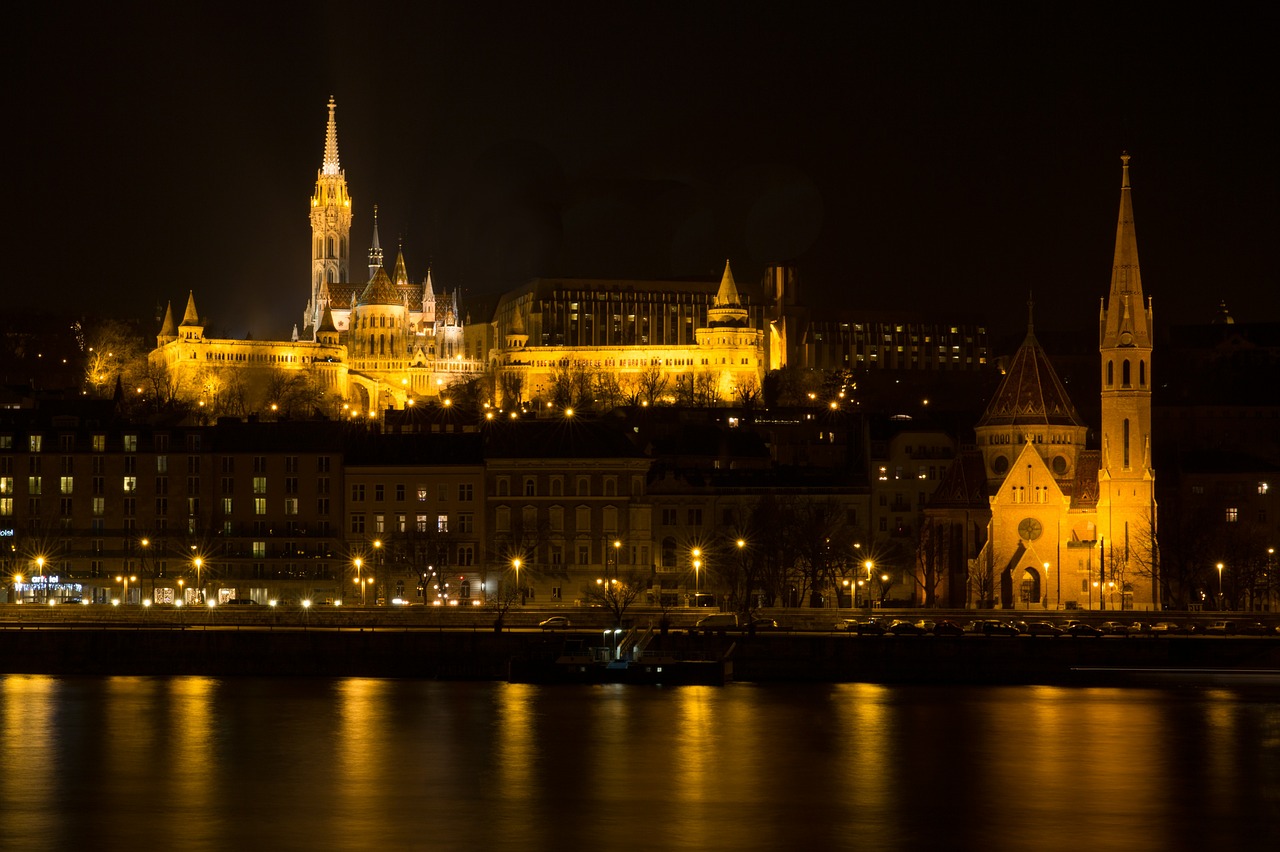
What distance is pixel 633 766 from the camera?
6334 centimetres

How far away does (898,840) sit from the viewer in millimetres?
53281

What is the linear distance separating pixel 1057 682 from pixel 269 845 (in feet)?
127

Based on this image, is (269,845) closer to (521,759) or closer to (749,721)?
(521,759)

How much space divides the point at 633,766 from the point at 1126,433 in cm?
5621

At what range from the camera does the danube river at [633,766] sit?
178ft

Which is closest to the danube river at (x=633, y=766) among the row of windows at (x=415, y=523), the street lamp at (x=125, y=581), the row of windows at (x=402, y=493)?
the street lamp at (x=125, y=581)

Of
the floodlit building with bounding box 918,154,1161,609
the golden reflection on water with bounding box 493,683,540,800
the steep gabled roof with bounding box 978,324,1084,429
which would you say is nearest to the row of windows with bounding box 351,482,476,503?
the floodlit building with bounding box 918,154,1161,609

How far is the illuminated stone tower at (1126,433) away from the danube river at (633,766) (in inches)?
1037

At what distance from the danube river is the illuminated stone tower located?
26346mm

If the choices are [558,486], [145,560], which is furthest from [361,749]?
[558,486]

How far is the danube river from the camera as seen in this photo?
54312mm

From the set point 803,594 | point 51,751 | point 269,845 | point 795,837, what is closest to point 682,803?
point 795,837

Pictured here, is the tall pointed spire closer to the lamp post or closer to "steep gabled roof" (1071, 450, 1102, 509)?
"steep gabled roof" (1071, 450, 1102, 509)

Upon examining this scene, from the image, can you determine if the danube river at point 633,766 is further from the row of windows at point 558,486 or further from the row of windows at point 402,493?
the row of windows at point 558,486
